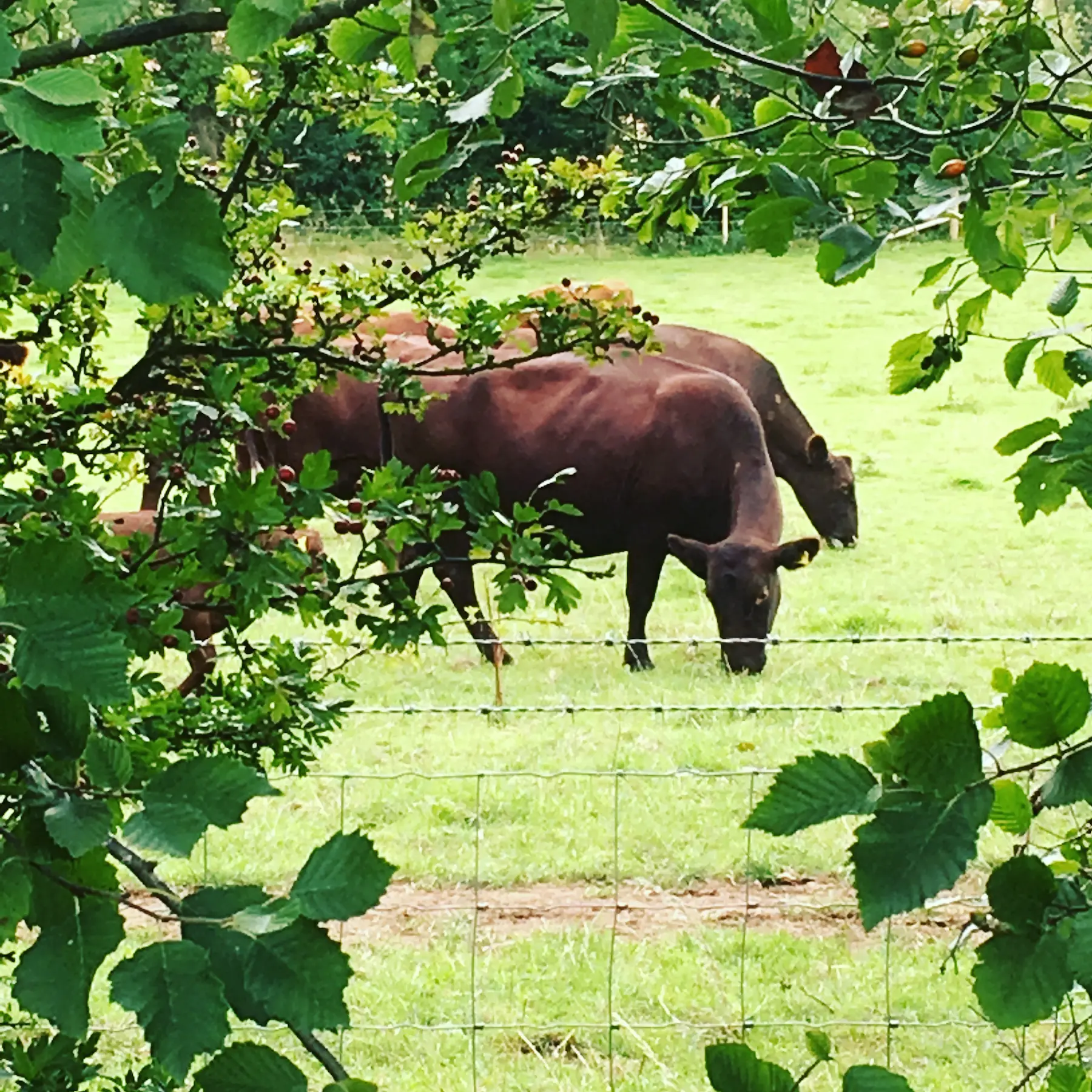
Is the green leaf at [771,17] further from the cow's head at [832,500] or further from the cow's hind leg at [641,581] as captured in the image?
the cow's head at [832,500]

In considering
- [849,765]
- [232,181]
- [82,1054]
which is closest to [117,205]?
[849,765]

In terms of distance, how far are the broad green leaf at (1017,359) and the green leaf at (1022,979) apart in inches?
34.4

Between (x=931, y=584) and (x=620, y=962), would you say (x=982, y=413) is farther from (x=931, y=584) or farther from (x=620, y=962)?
(x=620, y=962)

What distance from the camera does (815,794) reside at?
0.62m

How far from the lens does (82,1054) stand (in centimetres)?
104

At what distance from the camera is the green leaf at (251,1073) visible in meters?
0.55

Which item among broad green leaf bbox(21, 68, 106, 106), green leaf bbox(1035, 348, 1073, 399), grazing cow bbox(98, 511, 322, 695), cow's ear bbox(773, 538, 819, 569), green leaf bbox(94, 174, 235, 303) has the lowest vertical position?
cow's ear bbox(773, 538, 819, 569)

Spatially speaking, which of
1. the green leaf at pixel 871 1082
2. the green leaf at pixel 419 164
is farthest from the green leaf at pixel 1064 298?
the green leaf at pixel 871 1082

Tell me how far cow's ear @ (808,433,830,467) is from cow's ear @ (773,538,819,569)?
1882 millimetres

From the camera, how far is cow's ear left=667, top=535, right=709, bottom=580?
6.54 meters

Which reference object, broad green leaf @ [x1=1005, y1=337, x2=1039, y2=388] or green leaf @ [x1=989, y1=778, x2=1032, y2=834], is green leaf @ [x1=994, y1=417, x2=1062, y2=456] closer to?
broad green leaf @ [x1=1005, y1=337, x2=1039, y2=388]

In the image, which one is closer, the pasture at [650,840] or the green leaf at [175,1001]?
the green leaf at [175,1001]

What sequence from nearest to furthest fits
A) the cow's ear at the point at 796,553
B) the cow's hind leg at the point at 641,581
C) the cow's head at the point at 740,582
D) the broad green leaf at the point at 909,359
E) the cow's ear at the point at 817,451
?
the broad green leaf at the point at 909,359 < the cow's ear at the point at 796,553 < the cow's head at the point at 740,582 < the cow's hind leg at the point at 641,581 < the cow's ear at the point at 817,451

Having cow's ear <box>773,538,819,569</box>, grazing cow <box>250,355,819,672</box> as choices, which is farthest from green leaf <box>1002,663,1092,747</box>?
grazing cow <box>250,355,819,672</box>
